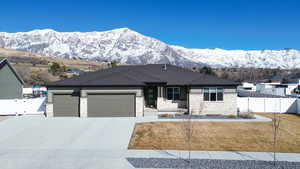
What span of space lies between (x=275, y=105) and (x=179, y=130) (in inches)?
478

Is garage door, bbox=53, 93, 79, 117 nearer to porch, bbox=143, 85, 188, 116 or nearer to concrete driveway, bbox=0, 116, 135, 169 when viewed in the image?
concrete driveway, bbox=0, 116, 135, 169

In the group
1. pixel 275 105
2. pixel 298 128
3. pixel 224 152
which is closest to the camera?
pixel 224 152

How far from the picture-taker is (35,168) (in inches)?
255

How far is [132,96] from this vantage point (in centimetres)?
1502

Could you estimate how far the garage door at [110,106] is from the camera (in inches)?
588

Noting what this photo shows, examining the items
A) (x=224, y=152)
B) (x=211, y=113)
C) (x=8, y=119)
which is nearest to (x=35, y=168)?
(x=224, y=152)

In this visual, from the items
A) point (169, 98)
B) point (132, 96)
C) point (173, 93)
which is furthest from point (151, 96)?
point (132, 96)

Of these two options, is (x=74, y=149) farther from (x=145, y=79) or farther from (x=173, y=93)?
(x=173, y=93)

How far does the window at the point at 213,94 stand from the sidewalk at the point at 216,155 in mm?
7918

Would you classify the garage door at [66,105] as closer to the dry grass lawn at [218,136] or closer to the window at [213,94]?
the dry grass lawn at [218,136]

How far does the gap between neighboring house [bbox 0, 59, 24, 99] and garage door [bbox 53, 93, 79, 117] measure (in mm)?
10309

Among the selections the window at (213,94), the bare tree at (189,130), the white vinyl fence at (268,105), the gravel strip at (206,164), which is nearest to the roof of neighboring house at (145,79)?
the window at (213,94)

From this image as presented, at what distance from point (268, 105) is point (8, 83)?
28.9 m

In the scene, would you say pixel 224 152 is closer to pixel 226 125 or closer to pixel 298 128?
pixel 226 125
